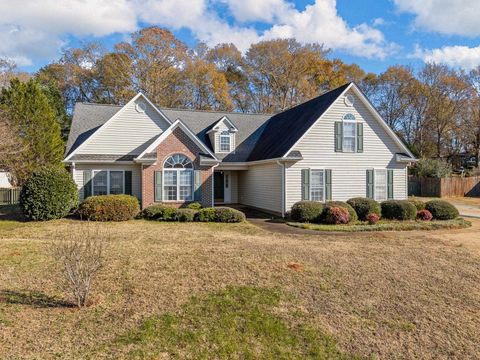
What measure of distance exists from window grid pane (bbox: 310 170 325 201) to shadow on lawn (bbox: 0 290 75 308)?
45.6 feet

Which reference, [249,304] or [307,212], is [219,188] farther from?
[249,304]

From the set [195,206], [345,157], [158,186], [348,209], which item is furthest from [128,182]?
[345,157]

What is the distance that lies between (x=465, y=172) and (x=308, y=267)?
A: 130ft

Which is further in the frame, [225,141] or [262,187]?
[225,141]

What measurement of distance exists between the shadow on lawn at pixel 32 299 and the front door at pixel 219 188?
655 inches

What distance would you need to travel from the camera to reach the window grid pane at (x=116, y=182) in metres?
19.0

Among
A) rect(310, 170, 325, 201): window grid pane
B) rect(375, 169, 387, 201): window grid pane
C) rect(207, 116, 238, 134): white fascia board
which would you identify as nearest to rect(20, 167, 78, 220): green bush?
rect(207, 116, 238, 134): white fascia board

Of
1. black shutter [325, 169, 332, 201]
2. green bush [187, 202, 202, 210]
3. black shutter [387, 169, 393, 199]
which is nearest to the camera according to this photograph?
green bush [187, 202, 202, 210]

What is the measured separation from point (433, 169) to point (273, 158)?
2299 centimetres

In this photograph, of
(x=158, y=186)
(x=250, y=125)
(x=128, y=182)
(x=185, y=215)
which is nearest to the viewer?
(x=185, y=215)

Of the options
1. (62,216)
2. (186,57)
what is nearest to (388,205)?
(62,216)

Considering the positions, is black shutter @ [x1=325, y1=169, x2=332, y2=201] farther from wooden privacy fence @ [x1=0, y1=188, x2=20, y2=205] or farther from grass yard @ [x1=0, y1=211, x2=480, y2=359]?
wooden privacy fence @ [x1=0, y1=188, x2=20, y2=205]

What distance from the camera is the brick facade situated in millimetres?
17984

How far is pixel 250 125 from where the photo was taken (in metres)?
25.0
